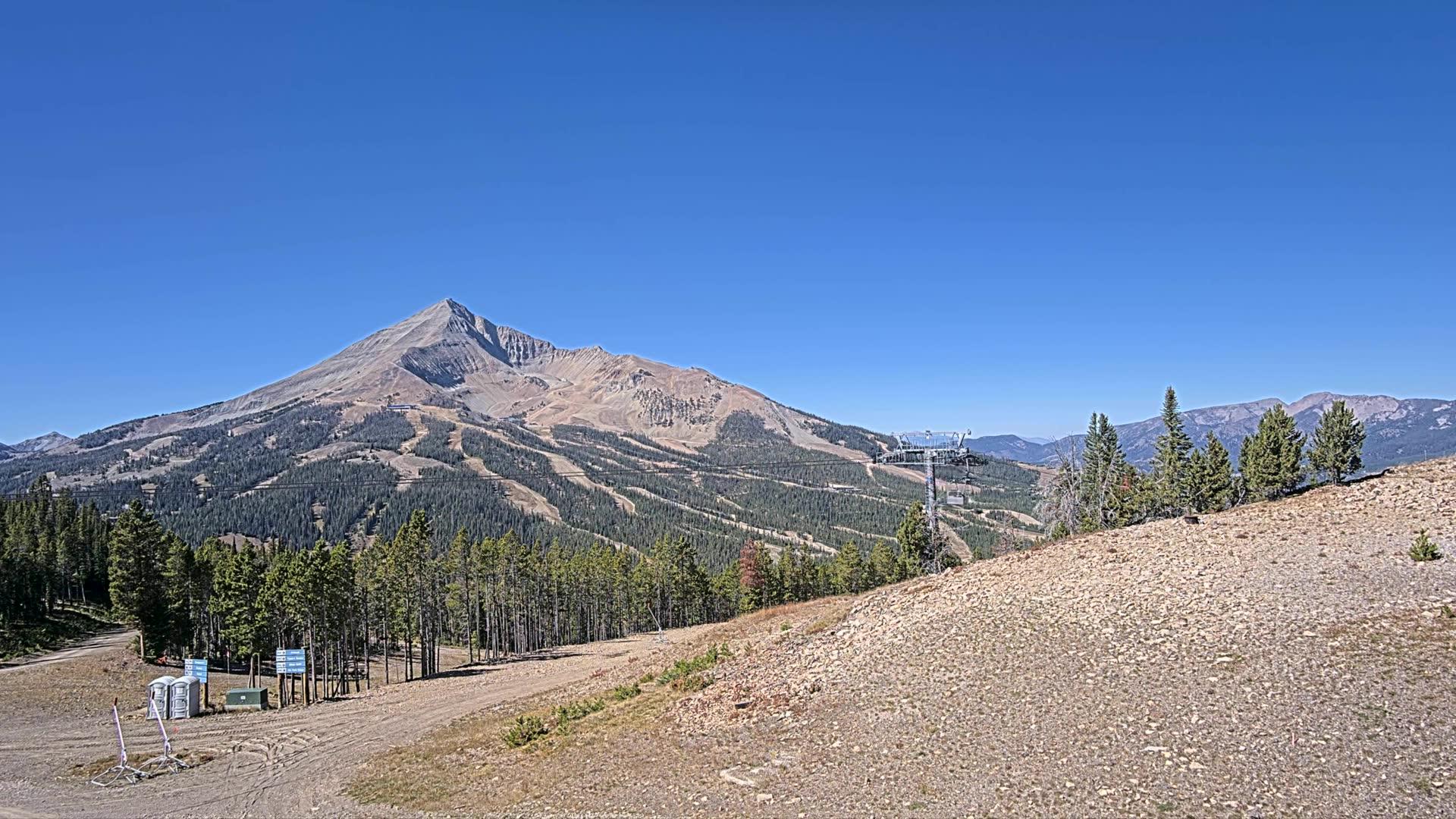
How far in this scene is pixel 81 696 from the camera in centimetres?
4616

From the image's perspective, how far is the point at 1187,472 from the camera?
66.6m

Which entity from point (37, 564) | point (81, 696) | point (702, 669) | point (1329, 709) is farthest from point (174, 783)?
point (37, 564)

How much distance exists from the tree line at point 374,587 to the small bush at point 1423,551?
2041 inches

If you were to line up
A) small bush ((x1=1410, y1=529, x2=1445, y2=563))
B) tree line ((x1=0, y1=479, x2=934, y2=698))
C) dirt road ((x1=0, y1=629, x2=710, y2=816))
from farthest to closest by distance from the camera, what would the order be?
tree line ((x1=0, y1=479, x2=934, y2=698)) < small bush ((x1=1410, y1=529, x2=1445, y2=563)) < dirt road ((x1=0, y1=629, x2=710, y2=816))

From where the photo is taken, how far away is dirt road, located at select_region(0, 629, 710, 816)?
933 inches

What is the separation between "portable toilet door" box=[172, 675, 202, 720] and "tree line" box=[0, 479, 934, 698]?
31.3 feet

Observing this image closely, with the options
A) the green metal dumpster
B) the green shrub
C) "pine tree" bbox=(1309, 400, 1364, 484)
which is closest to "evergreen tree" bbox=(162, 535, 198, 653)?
the green metal dumpster

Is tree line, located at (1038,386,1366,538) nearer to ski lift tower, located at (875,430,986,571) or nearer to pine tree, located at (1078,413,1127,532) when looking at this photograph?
pine tree, located at (1078,413,1127,532)

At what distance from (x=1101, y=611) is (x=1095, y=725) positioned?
26.2ft

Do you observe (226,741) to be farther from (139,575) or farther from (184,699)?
(139,575)

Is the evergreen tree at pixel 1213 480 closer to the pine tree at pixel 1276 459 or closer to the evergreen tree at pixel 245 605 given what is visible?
the pine tree at pixel 1276 459

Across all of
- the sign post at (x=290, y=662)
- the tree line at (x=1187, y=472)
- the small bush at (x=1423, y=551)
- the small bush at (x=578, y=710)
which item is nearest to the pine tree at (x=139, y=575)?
the sign post at (x=290, y=662)

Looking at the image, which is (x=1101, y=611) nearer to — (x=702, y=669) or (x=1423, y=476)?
(x=702, y=669)

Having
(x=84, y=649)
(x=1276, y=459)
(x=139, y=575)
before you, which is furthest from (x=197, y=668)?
(x=1276, y=459)
